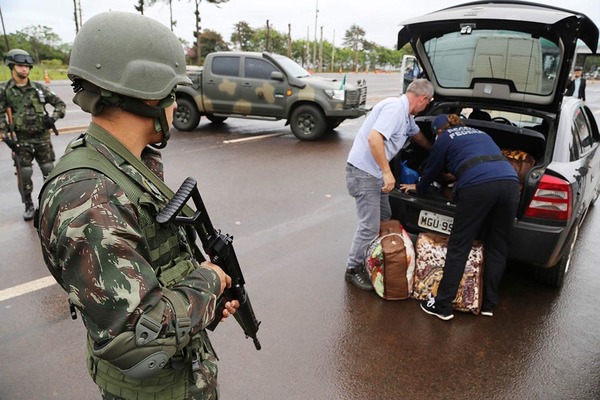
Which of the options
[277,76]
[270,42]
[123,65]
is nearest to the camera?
[123,65]

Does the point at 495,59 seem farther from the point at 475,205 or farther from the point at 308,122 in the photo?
the point at 308,122

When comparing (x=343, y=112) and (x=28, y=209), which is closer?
(x=28, y=209)

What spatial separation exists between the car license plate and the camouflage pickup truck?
5887mm

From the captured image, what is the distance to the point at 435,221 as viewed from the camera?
3.52 meters

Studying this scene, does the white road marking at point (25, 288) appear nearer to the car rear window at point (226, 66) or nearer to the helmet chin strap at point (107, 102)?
the helmet chin strap at point (107, 102)

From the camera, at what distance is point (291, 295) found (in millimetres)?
3494

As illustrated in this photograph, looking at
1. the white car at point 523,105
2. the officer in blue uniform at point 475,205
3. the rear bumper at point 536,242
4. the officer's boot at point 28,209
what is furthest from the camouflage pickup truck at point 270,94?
the rear bumper at point 536,242

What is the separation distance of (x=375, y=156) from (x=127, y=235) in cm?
246

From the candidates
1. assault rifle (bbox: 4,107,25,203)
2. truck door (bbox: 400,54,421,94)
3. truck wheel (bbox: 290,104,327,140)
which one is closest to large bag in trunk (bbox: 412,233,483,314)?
assault rifle (bbox: 4,107,25,203)

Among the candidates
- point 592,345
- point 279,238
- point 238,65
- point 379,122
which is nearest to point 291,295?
point 279,238

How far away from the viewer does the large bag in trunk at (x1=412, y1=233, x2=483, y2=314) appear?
10.6 feet

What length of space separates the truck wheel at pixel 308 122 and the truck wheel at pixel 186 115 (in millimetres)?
2338

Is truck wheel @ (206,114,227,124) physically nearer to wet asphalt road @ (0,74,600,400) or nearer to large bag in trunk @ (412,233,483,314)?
wet asphalt road @ (0,74,600,400)

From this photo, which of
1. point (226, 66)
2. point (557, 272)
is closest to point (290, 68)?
point (226, 66)
